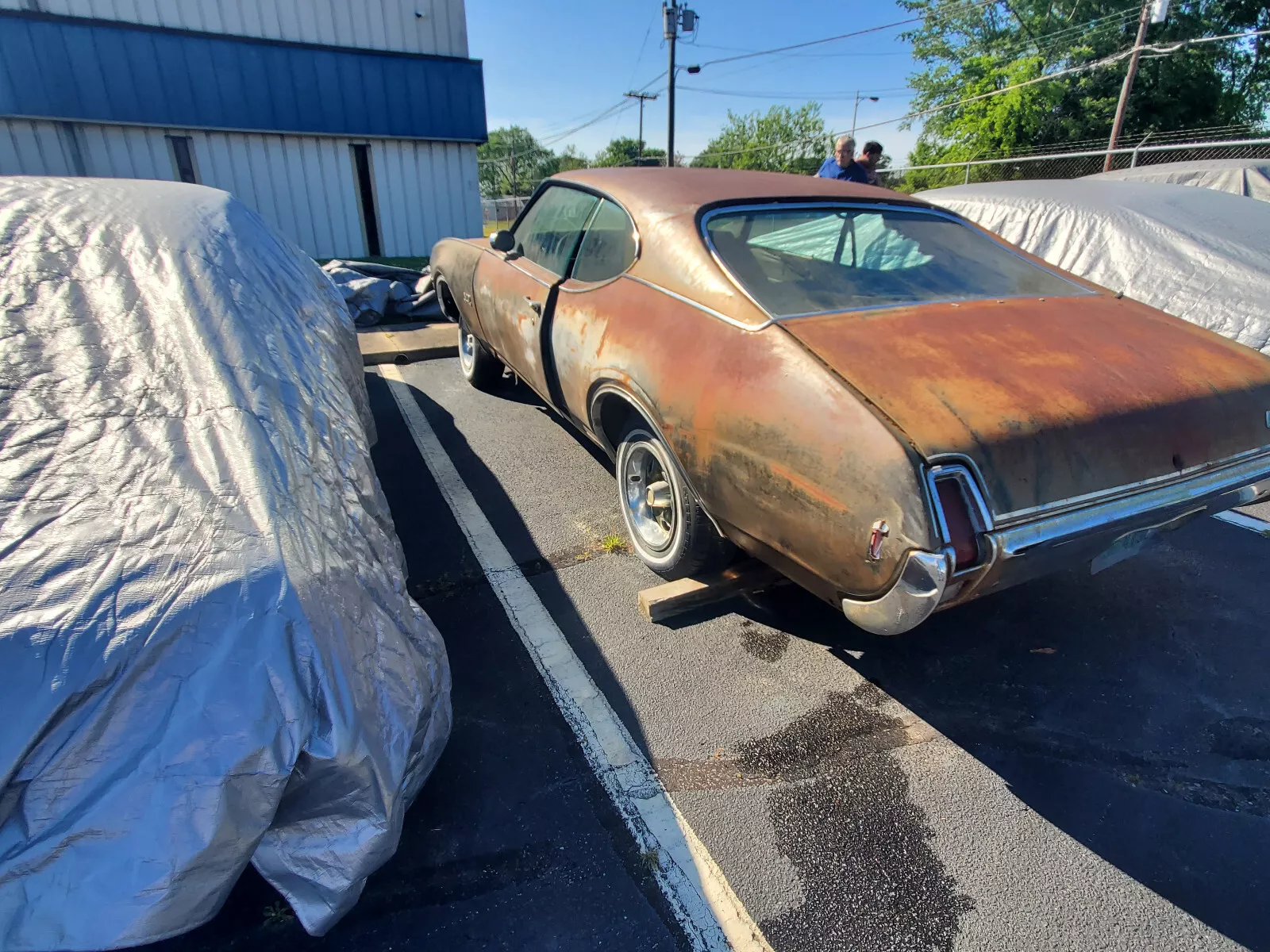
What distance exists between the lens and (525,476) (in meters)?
4.02

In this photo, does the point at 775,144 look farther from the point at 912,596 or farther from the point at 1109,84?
the point at 912,596

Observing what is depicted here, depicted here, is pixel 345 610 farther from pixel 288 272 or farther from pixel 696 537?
pixel 288 272

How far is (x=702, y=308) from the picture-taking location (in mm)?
2496

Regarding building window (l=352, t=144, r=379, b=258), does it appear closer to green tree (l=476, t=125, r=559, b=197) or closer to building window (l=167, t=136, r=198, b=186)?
building window (l=167, t=136, r=198, b=186)

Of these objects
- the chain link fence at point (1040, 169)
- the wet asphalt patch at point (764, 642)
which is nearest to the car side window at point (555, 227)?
the wet asphalt patch at point (764, 642)

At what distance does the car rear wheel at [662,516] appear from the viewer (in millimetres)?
2619

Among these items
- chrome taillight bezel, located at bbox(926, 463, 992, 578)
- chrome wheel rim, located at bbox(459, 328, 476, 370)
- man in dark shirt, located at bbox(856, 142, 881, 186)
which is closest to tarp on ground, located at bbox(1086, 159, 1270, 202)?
man in dark shirt, located at bbox(856, 142, 881, 186)

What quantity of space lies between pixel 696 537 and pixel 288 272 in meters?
2.46

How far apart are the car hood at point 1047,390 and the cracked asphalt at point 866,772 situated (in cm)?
95

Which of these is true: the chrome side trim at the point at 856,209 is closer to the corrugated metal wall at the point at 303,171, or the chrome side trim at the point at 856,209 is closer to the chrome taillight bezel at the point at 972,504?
the chrome taillight bezel at the point at 972,504

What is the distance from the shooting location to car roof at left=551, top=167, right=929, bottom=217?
2.97 m

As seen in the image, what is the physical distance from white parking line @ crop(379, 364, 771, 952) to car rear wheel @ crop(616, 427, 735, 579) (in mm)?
547

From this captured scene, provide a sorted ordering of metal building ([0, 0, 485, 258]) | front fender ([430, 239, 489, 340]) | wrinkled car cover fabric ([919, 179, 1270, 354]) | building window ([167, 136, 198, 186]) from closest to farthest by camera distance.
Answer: wrinkled car cover fabric ([919, 179, 1270, 354]), front fender ([430, 239, 489, 340]), metal building ([0, 0, 485, 258]), building window ([167, 136, 198, 186])

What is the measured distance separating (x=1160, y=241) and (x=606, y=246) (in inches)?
178
